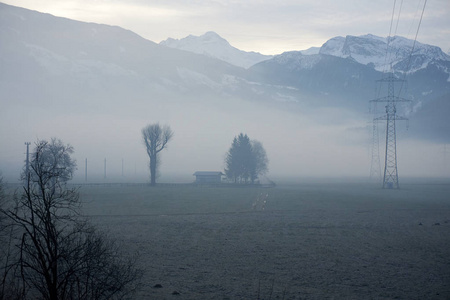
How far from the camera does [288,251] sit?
28.5 m

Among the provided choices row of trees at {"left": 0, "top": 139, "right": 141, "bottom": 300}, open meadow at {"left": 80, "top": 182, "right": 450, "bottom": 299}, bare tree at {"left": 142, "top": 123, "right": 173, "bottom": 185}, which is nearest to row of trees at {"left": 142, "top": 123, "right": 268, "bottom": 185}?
bare tree at {"left": 142, "top": 123, "right": 173, "bottom": 185}

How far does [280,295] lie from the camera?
757 inches

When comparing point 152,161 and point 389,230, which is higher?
point 152,161

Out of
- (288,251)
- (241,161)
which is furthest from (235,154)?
(288,251)

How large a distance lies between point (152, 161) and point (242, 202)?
51001 mm

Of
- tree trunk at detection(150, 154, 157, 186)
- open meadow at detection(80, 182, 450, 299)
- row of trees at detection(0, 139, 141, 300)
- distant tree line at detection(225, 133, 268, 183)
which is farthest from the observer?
distant tree line at detection(225, 133, 268, 183)

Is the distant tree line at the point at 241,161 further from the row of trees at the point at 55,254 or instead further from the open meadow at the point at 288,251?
the row of trees at the point at 55,254

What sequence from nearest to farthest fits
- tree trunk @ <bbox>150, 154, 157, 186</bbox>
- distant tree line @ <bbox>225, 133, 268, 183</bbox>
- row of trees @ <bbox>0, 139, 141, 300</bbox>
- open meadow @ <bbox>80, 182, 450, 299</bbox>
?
1. row of trees @ <bbox>0, 139, 141, 300</bbox>
2. open meadow @ <bbox>80, 182, 450, 299</bbox>
3. tree trunk @ <bbox>150, 154, 157, 186</bbox>
4. distant tree line @ <bbox>225, 133, 268, 183</bbox>

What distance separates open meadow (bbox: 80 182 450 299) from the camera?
66.6 feet

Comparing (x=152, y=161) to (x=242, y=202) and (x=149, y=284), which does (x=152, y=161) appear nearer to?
(x=242, y=202)

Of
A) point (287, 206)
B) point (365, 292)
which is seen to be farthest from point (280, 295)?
point (287, 206)

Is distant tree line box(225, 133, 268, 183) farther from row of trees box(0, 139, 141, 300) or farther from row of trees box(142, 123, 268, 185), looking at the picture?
row of trees box(0, 139, 141, 300)

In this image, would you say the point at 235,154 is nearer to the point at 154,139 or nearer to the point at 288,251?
the point at 154,139

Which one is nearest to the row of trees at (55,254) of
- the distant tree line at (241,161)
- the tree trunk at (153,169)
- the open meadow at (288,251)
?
the open meadow at (288,251)
